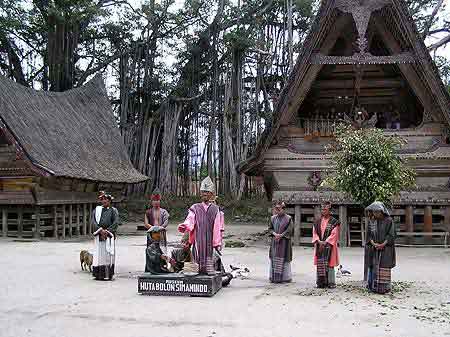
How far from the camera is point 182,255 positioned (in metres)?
8.45

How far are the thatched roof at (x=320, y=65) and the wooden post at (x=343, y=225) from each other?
2839mm

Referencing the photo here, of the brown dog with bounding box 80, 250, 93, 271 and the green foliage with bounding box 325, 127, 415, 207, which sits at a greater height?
the green foliage with bounding box 325, 127, 415, 207

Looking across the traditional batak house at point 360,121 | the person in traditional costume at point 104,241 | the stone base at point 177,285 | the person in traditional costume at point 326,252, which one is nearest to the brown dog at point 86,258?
the person in traditional costume at point 104,241

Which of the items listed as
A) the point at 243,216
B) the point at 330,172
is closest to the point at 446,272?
the point at 330,172

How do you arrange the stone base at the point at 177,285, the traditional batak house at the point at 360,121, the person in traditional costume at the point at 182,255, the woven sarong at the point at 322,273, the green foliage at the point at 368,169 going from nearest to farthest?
the stone base at the point at 177,285, the person in traditional costume at the point at 182,255, the woven sarong at the point at 322,273, the green foliage at the point at 368,169, the traditional batak house at the point at 360,121

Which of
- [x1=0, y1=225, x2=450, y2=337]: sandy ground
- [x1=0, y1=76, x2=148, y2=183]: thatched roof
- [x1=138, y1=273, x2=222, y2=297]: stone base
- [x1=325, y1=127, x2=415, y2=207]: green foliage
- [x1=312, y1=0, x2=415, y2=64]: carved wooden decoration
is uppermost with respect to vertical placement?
[x1=312, y1=0, x2=415, y2=64]: carved wooden decoration

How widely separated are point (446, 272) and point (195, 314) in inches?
241

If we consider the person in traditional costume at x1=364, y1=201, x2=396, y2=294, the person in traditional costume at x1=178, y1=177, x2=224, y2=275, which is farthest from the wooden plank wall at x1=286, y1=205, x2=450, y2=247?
the person in traditional costume at x1=178, y1=177, x2=224, y2=275

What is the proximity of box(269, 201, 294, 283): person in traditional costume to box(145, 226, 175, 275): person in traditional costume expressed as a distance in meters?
1.88

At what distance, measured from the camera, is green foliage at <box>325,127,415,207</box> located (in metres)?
9.95

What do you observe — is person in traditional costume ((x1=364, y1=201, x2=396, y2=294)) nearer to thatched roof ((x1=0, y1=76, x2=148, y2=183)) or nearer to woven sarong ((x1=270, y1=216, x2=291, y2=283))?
woven sarong ((x1=270, y1=216, x2=291, y2=283))

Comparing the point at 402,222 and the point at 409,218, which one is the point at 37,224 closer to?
the point at 402,222

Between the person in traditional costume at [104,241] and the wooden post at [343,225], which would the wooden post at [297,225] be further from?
the person in traditional costume at [104,241]

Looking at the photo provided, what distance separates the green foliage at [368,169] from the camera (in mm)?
9953
